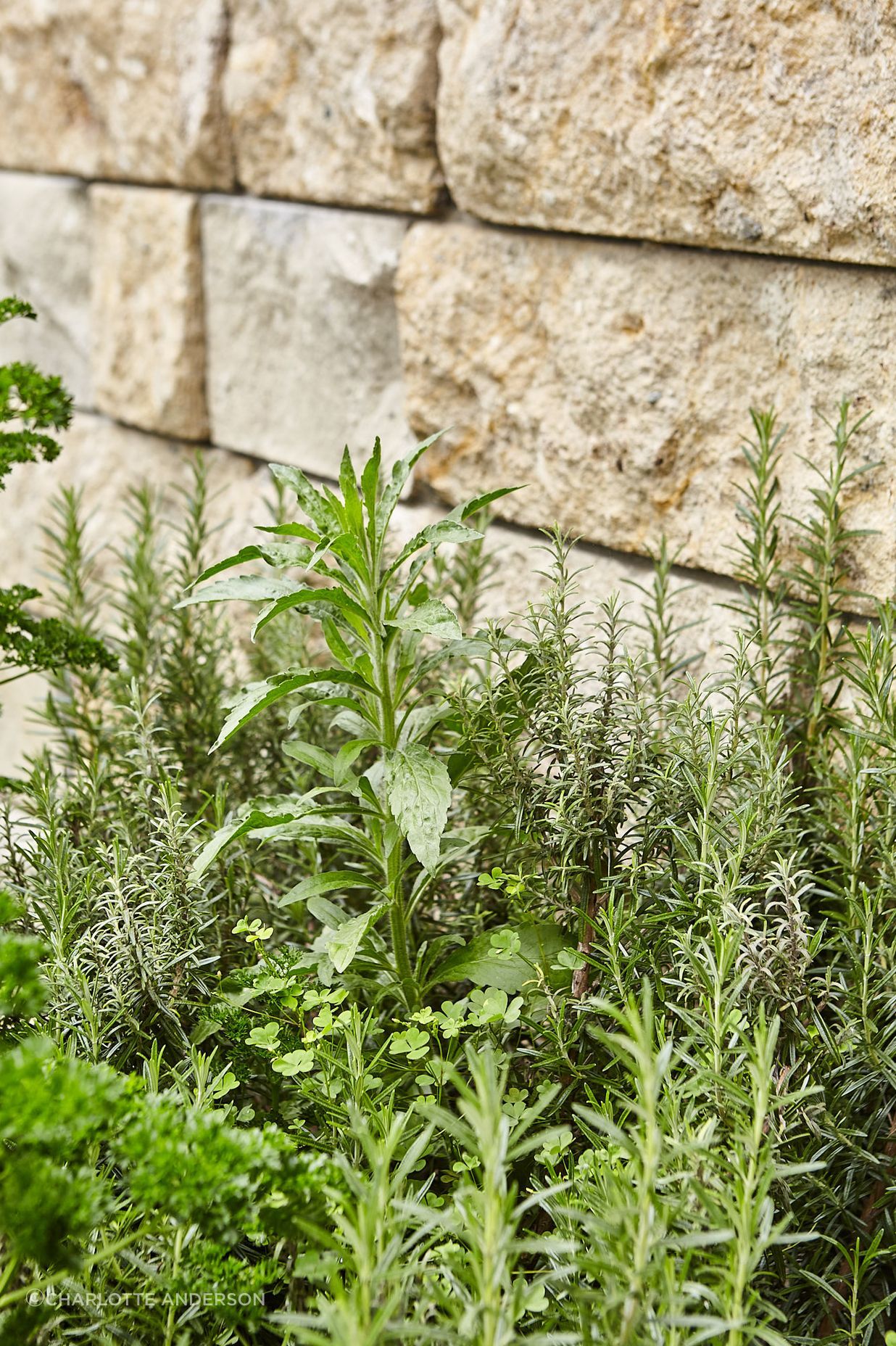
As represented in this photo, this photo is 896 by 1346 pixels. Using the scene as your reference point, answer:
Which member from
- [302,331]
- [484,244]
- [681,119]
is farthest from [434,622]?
[302,331]

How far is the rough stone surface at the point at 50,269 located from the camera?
Answer: 116 inches

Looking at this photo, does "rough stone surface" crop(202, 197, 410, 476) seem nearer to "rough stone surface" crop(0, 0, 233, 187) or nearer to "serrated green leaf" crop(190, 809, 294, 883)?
"rough stone surface" crop(0, 0, 233, 187)

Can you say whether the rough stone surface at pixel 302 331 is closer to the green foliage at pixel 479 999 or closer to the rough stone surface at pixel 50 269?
the rough stone surface at pixel 50 269

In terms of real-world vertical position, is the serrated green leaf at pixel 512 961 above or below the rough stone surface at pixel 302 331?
below

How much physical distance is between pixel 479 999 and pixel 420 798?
9.3 inches

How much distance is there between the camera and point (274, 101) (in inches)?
91.0

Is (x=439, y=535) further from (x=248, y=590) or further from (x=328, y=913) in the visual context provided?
(x=328, y=913)

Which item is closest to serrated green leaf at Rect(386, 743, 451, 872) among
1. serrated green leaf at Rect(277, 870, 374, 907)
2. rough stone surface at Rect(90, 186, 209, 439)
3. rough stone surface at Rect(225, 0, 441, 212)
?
serrated green leaf at Rect(277, 870, 374, 907)

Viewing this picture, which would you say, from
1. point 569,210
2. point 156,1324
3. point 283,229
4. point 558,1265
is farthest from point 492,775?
point 283,229

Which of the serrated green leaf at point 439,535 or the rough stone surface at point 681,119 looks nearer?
the serrated green leaf at point 439,535

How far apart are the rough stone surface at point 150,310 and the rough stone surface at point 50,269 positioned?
0.09m

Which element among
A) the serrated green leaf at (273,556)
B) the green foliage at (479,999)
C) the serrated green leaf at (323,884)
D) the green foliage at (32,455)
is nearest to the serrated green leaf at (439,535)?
the green foliage at (479,999)

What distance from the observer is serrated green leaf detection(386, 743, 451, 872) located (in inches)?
47.7

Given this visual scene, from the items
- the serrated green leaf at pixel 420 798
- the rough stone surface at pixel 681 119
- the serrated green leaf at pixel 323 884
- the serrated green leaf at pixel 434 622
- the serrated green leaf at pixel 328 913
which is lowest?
the serrated green leaf at pixel 328 913
